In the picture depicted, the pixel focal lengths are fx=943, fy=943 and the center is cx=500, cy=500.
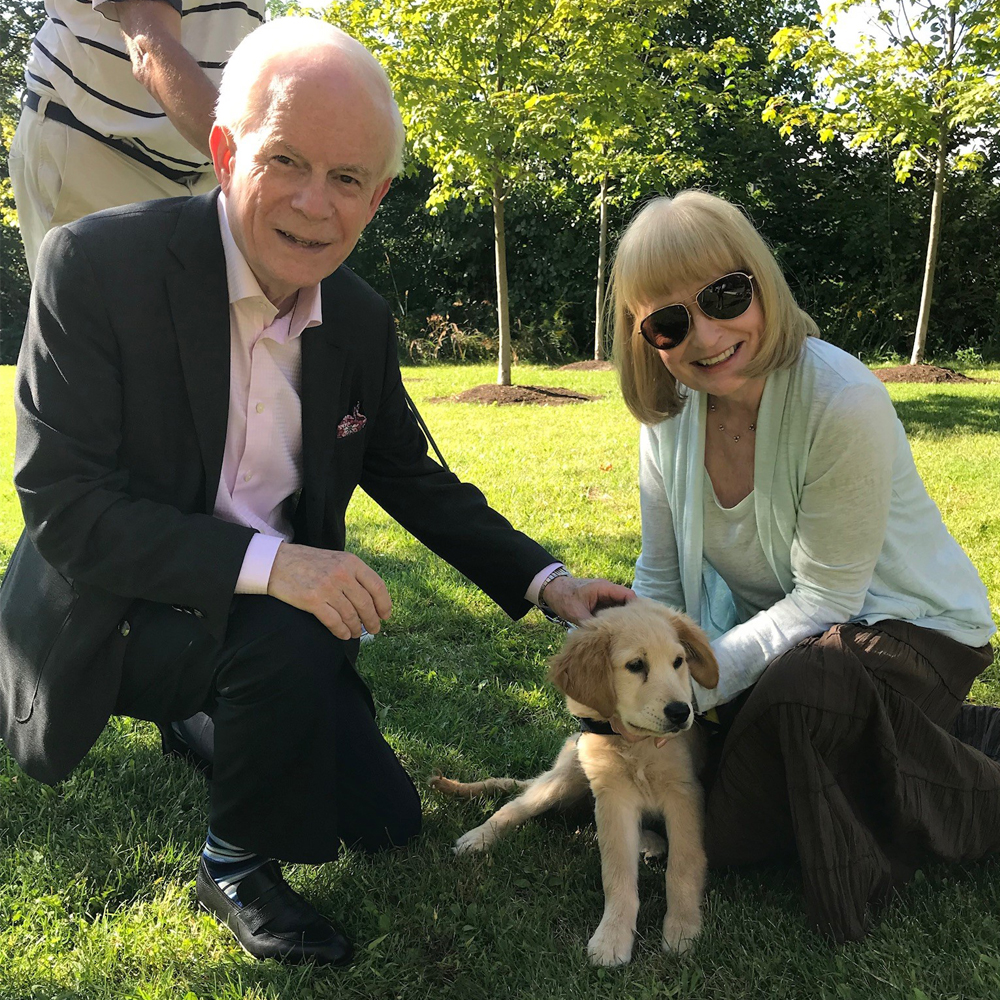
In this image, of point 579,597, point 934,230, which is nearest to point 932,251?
point 934,230

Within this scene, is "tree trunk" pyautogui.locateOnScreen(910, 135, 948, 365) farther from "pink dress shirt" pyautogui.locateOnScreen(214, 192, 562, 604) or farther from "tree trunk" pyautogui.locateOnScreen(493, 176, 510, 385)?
"pink dress shirt" pyautogui.locateOnScreen(214, 192, 562, 604)

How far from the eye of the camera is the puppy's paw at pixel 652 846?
2.91 m

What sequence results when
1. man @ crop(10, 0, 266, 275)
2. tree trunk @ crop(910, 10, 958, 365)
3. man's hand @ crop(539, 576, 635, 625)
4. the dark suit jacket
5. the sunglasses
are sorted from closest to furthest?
1. the dark suit jacket
2. the sunglasses
3. man's hand @ crop(539, 576, 635, 625)
4. man @ crop(10, 0, 266, 275)
5. tree trunk @ crop(910, 10, 958, 365)

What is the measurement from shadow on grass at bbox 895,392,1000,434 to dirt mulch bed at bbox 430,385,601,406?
369 centimetres

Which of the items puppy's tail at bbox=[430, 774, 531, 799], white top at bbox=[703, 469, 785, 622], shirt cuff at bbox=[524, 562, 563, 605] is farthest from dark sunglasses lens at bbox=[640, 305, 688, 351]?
puppy's tail at bbox=[430, 774, 531, 799]

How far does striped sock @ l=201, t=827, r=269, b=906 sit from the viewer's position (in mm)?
2395

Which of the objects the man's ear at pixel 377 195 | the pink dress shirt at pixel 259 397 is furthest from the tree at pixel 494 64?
the pink dress shirt at pixel 259 397

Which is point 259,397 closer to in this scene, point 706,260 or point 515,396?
point 706,260

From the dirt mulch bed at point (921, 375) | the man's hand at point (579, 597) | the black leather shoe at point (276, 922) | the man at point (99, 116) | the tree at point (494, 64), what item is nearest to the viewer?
the black leather shoe at point (276, 922)

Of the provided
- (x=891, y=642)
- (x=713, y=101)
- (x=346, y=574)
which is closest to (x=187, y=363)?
(x=346, y=574)

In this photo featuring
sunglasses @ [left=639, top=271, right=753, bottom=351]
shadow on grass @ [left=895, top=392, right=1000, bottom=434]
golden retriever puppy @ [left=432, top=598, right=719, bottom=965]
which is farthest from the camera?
shadow on grass @ [left=895, top=392, right=1000, bottom=434]

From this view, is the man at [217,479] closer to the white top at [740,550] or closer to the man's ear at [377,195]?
the man's ear at [377,195]

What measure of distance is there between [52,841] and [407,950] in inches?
45.1

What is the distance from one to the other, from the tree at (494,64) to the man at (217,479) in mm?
8448
